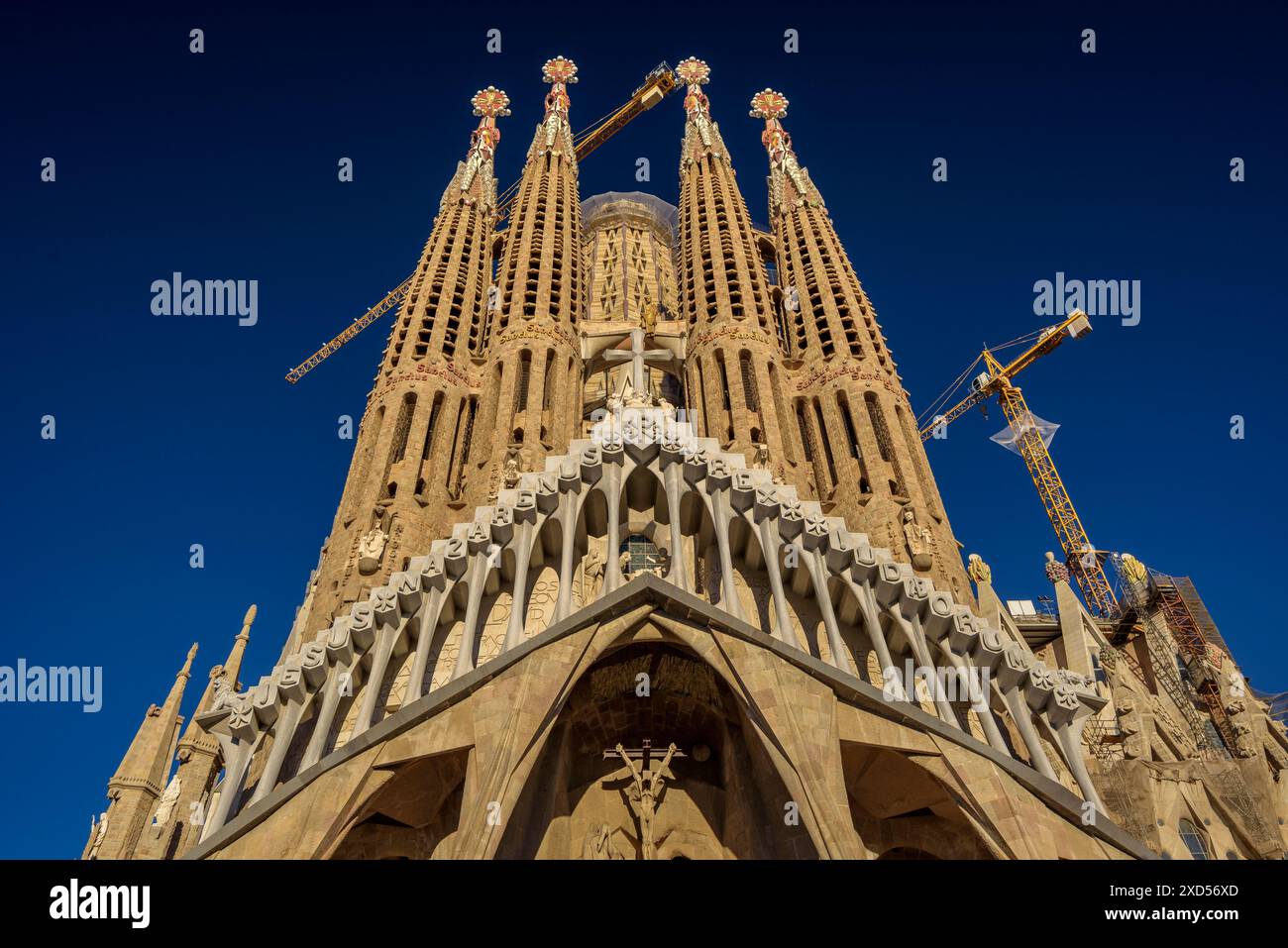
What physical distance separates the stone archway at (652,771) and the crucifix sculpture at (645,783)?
3 cm

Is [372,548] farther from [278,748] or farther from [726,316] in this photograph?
[726,316]


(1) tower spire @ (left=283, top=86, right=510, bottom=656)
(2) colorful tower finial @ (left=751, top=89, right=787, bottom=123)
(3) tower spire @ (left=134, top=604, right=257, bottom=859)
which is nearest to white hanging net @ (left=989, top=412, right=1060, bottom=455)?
(2) colorful tower finial @ (left=751, top=89, right=787, bottom=123)

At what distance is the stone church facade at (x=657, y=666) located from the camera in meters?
15.5

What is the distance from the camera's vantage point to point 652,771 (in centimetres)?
1736

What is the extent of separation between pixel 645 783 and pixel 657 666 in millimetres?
2227

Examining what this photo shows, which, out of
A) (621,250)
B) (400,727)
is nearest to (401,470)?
(400,727)

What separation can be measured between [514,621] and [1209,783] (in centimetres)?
1742

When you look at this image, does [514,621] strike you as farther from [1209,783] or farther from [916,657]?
[1209,783]

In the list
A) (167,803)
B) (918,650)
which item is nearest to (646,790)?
(918,650)

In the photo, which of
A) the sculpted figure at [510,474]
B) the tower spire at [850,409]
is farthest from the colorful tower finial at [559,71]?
the sculpted figure at [510,474]

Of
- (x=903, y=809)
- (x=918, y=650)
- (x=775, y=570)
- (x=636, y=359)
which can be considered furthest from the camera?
(x=636, y=359)

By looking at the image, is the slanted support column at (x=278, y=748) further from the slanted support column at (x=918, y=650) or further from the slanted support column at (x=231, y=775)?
the slanted support column at (x=918, y=650)

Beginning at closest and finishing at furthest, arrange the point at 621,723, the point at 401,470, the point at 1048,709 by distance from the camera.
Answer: the point at 1048,709 → the point at 621,723 → the point at 401,470
